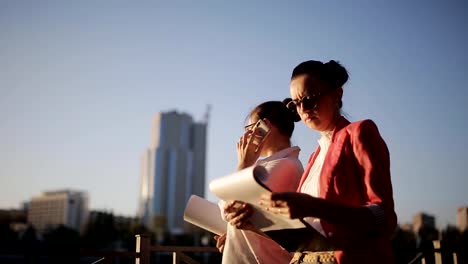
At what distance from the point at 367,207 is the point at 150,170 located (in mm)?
109891

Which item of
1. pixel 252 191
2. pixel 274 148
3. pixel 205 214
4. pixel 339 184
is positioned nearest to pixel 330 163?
pixel 339 184

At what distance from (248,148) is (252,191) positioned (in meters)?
0.57

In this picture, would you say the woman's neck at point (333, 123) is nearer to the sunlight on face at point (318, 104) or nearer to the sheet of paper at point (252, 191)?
the sunlight on face at point (318, 104)

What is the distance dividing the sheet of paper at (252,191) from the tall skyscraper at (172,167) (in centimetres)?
10289

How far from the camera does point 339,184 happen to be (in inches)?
54.2

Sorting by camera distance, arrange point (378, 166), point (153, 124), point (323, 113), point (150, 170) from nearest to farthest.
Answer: point (378, 166)
point (323, 113)
point (150, 170)
point (153, 124)

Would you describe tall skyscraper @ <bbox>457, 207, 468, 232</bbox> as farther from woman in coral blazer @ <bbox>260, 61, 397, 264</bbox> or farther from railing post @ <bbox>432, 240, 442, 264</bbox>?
woman in coral blazer @ <bbox>260, 61, 397, 264</bbox>

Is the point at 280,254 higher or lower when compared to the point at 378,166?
lower

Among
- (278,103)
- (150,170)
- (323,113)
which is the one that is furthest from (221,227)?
(150,170)

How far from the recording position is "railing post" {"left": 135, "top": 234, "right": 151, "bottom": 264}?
409 centimetres

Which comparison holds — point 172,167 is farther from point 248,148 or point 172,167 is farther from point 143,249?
point 248,148

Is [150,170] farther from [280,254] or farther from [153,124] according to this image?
[280,254]

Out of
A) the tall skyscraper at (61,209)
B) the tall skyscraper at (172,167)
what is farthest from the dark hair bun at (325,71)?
the tall skyscraper at (61,209)

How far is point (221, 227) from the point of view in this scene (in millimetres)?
2057
